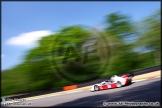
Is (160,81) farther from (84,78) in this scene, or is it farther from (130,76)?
(84,78)

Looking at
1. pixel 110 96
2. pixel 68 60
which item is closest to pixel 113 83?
pixel 110 96

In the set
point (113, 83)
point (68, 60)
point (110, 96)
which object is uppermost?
point (68, 60)

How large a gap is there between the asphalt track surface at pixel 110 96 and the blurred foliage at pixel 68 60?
1.61 feet

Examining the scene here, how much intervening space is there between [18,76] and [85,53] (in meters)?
2.26

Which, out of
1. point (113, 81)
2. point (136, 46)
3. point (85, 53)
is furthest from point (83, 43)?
point (136, 46)

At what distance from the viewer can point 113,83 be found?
15.2 ft

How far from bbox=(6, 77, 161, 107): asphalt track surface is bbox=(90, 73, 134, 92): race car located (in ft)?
0.33

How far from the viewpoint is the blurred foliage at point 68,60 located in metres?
5.11

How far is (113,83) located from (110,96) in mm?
458

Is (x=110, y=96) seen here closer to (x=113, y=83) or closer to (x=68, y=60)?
(x=113, y=83)

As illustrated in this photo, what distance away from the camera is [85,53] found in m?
5.36

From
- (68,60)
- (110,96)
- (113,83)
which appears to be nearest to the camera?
(110,96)

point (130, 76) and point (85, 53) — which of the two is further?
point (85, 53)

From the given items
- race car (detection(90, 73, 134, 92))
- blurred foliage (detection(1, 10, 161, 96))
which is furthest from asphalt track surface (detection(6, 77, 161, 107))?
blurred foliage (detection(1, 10, 161, 96))
